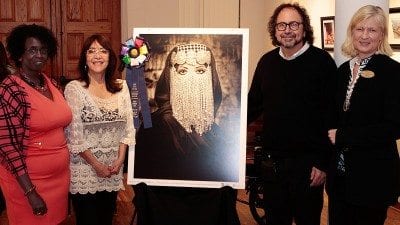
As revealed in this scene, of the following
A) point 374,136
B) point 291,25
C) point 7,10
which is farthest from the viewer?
point 7,10

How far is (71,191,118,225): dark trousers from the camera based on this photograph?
2.36m

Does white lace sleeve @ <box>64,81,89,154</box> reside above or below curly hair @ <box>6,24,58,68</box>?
below

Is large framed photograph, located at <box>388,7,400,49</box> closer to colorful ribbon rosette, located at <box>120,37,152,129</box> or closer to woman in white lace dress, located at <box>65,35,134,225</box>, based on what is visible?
colorful ribbon rosette, located at <box>120,37,152,129</box>

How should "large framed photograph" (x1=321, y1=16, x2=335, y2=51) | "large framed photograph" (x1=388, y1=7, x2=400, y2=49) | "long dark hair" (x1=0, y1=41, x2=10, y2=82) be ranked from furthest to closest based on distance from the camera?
1. "large framed photograph" (x1=321, y1=16, x2=335, y2=51)
2. "large framed photograph" (x1=388, y1=7, x2=400, y2=49)
3. "long dark hair" (x1=0, y1=41, x2=10, y2=82)

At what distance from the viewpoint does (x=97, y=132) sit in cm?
233

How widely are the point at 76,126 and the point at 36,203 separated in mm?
411

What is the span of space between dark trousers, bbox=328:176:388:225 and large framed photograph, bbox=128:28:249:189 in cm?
46

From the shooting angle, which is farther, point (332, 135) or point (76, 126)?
point (76, 126)

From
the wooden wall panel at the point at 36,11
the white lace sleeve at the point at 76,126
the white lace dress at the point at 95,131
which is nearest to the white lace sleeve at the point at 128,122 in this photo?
the white lace dress at the point at 95,131

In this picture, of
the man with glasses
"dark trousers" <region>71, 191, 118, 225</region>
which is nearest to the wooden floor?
"dark trousers" <region>71, 191, 118, 225</region>

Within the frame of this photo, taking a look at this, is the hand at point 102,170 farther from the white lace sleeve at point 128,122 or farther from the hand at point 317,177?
the hand at point 317,177

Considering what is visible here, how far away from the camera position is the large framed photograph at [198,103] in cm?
239

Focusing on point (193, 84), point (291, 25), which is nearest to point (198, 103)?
point (193, 84)

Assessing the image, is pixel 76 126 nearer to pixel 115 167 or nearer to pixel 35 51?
pixel 115 167
